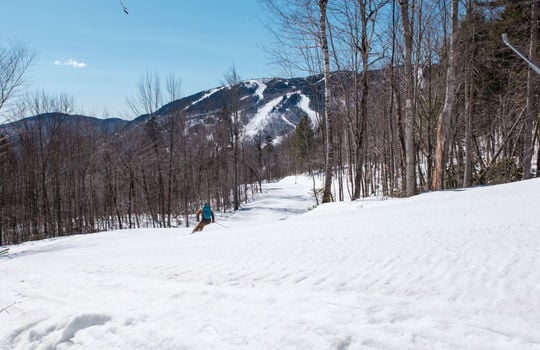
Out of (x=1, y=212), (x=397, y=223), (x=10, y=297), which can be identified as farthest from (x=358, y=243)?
(x=1, y=212)

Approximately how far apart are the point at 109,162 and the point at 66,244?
625 inches

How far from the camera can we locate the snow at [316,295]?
7.53ft

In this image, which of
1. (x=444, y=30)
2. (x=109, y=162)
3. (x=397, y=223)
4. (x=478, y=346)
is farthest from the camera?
(x=109, y=162)

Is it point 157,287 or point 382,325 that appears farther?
point 157,287

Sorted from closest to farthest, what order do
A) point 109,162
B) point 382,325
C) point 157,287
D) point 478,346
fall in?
point 478,346
point 382,325
point 157,287
point 109,162

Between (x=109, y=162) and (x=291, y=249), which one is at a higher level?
(x=109, y=162)

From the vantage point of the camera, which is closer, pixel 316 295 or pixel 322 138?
pixel 316 295

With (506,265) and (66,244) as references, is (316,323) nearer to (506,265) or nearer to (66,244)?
(506,265)

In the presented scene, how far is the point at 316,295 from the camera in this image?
10.1 ft

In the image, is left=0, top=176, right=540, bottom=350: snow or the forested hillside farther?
the forested hillside

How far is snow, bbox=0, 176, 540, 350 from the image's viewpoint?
2.29 metres

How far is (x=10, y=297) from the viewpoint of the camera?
162 inches

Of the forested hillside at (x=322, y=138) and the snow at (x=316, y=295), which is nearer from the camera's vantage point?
the snow at (x=316, y=295)

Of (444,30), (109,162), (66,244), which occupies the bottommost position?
(66,244)
